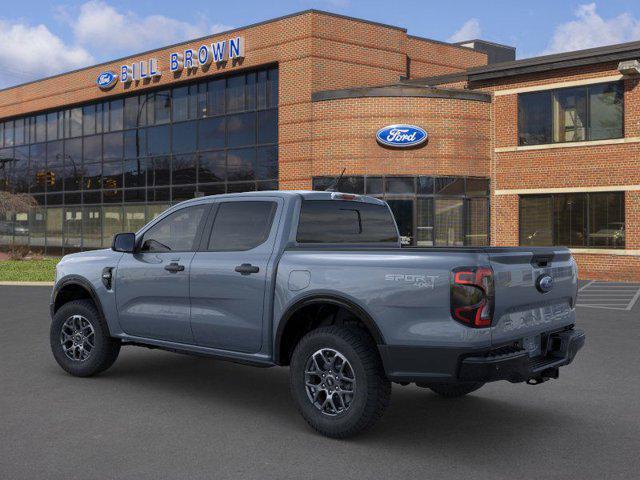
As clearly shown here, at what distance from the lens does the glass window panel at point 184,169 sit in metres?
29.8

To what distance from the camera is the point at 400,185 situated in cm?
2430

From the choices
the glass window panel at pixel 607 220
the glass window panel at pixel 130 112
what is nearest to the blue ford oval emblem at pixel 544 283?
the glass window panel at pixel 607 220

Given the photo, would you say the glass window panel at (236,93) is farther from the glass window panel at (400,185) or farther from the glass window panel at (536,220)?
the glass window panel at (536,220)

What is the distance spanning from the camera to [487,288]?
4707 millimetres

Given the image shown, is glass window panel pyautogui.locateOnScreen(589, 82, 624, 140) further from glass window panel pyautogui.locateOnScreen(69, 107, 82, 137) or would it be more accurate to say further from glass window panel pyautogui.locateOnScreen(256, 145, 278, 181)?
glass window panel pyautogui.locateOnScreen(69, 107, 82, 137)

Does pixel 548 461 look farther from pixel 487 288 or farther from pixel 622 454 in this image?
pixel 487 288

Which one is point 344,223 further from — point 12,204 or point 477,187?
point 12,204

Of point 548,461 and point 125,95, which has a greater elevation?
point 125,95

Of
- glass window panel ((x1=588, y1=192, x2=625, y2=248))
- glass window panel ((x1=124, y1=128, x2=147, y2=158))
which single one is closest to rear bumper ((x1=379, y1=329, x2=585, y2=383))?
glass window panel ((x1=588, y1=192, x2=625, y2=248))

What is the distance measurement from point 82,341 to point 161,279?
144 centimetres

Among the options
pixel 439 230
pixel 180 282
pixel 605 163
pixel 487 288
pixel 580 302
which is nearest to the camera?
pixel 487 288

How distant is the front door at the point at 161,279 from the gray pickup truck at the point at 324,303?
14 millimetres

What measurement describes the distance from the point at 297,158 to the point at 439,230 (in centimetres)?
581

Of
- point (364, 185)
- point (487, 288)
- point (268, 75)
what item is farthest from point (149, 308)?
point (268, 75)
